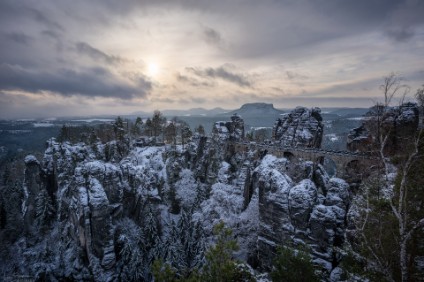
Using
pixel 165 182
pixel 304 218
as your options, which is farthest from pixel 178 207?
pixel 304 218

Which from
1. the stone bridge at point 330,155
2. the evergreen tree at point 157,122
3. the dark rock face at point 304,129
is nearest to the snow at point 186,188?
the stone bridge at point 330,155

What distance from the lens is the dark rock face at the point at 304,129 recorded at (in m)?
50.2

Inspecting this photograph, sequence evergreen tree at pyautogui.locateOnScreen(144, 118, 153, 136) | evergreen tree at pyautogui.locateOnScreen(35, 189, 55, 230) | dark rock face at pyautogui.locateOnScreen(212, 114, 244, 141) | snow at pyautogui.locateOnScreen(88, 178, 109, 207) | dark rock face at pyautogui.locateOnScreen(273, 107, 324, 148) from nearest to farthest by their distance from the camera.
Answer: snow at pyautogui.locateOnScreen(88, 178, 109, 207) < dark rock face at pyautogui.locateOnScreen(273, 107, 324, 148) < evergreen tree at pyautogui.locateOnScreen(35, 189, 55, 230) < dark rock face at pyautogui.locateOnScreen(212, 114, 244, 141) < evergreen tree at pyautogui.locateOnScreen(144, 118, 153, 136)

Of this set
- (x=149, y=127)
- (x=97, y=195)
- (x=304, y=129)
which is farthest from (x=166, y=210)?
(x=149, y=127)

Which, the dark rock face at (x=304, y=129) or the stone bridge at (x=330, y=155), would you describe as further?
the dark rock face at (x=304, y=129)

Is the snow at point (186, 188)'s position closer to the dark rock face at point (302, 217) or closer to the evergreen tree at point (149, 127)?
the dark rock face at point (302, 217)

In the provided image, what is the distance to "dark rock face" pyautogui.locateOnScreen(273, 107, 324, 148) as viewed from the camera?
5022 centimetres

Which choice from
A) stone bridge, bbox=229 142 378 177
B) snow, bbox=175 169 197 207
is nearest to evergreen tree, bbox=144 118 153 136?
snow, bbox=175 169 197 207

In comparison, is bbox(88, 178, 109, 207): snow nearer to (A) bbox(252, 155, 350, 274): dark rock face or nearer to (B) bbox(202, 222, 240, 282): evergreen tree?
(A) bbox(252, 155, 350, 274): dark rock face

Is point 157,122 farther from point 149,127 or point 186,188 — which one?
point 186,188

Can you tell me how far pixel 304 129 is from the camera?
5122cm

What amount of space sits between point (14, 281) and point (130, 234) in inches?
1016

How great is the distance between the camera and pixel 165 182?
2328 inches

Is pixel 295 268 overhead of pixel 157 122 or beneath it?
beneath
